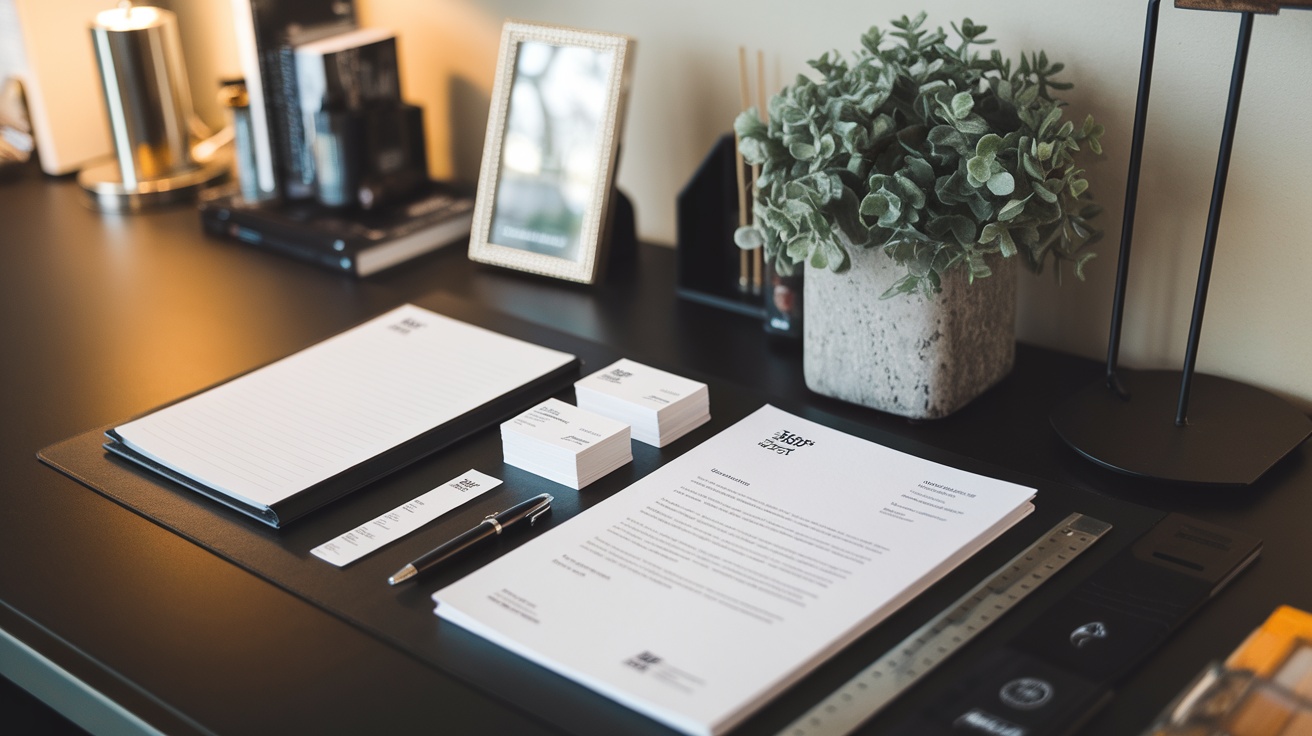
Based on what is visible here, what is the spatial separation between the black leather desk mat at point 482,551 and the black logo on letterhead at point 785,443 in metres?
0.04

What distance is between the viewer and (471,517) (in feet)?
3.06

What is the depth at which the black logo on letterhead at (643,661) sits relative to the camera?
740 mm

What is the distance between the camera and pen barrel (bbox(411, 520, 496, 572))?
0.86 meters

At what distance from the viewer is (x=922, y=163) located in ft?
3.13

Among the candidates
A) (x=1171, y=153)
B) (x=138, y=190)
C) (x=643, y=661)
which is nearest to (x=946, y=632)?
(x=643, y=661)

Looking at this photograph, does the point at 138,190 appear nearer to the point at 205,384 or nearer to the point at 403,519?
the point at 205,384

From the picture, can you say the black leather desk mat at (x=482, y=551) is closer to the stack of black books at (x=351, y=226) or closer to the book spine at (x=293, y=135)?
the stack of black books at (x=351, y=226)

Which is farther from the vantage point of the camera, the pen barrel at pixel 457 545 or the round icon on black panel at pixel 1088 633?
the pen barrel at pixel 457 545

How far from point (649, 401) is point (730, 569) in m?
0.23

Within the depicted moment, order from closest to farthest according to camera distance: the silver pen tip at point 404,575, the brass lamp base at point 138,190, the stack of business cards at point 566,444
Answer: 1. the silver pen tip at point 404,575
2. the stack of business cards at point 566,444
3. the brass lamp base at point 138,190

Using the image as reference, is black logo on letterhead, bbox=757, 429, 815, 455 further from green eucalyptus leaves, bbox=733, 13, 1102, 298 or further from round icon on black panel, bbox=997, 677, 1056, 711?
round icon on black panel, bbox=997, 677, 1056, 711

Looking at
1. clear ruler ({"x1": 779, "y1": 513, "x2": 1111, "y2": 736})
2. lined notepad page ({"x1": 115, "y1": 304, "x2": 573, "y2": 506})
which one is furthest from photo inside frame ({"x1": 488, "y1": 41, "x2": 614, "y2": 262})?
clear ruler ({"x1": 779, "y1": 513, "x2": 1111, "y2": 736})

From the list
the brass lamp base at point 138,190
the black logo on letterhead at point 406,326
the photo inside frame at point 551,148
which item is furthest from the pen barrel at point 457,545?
the brass lamp base at point 138,190

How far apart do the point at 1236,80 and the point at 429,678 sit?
71 centimetres
